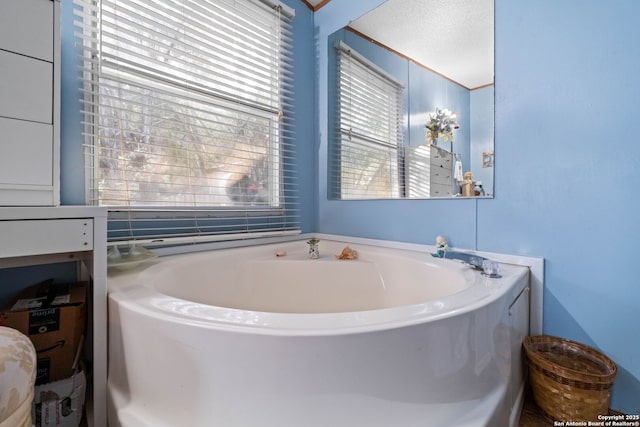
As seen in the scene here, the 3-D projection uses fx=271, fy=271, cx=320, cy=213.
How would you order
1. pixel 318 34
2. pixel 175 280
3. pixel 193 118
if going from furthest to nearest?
pixel 318 34 < pixel 193 118 < pixel 175 280

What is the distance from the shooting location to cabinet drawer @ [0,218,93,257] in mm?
661

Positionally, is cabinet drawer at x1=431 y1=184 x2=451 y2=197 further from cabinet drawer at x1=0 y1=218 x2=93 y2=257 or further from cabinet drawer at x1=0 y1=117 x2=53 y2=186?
cabinet drawer at x1=0 y1=117 x2=53 y2=186

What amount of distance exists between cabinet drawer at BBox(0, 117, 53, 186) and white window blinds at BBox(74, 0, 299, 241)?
0.30m

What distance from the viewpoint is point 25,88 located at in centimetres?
77

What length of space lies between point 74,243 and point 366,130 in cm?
159

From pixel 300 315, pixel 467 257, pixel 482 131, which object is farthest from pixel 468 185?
pixel 300 315

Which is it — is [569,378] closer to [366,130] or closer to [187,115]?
[366,130]

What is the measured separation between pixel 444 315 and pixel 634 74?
1083mm

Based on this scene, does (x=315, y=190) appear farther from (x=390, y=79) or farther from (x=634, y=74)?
(x=634, y=74)

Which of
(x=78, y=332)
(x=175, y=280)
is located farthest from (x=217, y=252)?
(x=78, y=332)

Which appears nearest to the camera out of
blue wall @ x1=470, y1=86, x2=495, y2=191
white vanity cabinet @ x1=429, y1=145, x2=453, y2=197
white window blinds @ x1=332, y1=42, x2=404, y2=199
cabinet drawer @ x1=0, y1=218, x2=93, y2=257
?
cabinet drawer @ x1=0, y1=218, x2=93, y2=257

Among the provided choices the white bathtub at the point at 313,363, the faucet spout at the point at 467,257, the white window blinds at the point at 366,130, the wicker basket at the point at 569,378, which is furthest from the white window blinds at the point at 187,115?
the wicker basket at the point at 569,378

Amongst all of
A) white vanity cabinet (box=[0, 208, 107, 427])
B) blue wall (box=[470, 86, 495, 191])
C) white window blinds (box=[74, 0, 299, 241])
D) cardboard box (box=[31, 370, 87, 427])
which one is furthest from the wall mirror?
cardboard box (box=[31, 370, 87, 427])

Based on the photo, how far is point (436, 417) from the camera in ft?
2.07
